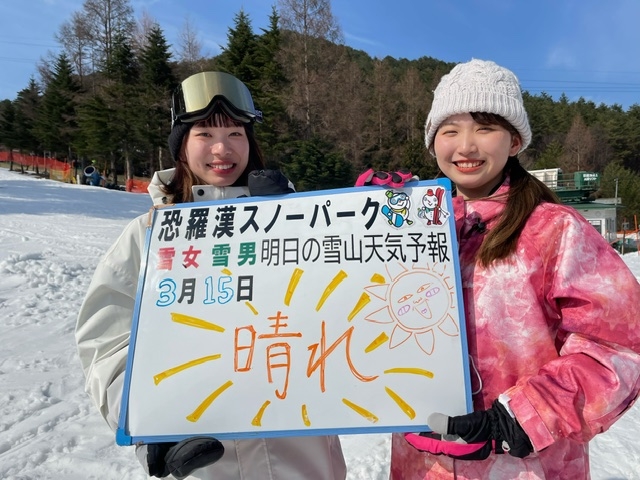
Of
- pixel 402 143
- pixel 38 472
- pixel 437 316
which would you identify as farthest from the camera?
pixel 402 143

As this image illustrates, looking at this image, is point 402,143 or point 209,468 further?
point 402,143

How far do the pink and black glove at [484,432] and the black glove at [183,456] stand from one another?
25.3 inches

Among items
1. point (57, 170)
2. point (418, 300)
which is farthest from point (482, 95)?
point (57, 170)

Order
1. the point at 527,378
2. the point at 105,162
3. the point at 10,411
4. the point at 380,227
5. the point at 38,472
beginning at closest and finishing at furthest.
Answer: the point at 527,378 → the point at 380,227 → the point at 38,472 → the point at 10,411 → the point at 105,162

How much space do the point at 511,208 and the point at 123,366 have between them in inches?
52.9

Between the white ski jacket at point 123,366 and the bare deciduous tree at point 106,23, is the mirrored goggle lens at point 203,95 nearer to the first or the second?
the white ski jacket at point 123,366

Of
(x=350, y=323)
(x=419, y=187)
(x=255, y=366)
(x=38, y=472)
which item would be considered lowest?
(x=38, y=472)

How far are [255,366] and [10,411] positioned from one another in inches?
112

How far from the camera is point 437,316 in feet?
4.22

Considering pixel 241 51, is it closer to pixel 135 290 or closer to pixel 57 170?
pixel 57 170

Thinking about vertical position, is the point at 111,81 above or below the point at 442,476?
above

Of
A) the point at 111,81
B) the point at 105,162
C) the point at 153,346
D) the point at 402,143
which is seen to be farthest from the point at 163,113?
the point at 153,346

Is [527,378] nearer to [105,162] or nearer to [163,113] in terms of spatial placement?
[163,113]

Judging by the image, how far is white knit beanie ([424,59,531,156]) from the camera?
4.35 ft
